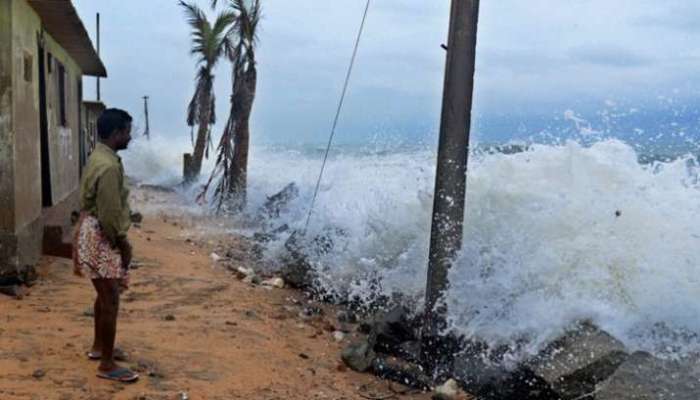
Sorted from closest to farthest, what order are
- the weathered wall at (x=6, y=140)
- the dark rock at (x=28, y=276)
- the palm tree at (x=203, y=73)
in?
1. the weathered wall at (x=6, y=140)
2. the dark rock at (x=28, y=276)
3. the palm tree at (x=203, y=73)

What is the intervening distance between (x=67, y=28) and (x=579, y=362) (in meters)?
7.56

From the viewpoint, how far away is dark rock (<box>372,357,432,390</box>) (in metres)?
5.20

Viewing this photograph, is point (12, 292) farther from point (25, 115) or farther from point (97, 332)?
point (97, 332)

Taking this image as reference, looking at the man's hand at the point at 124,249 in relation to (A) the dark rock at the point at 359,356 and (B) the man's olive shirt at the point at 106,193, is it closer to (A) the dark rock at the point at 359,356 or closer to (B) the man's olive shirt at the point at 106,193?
(B) the man's olive shirt at the point at 106,193

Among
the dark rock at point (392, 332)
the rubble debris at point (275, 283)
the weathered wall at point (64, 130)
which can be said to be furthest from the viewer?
the weathered wall at point (64, 130)

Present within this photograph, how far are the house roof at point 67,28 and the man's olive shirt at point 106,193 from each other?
3.94 meters

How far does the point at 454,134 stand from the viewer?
Answer: 5246 mm

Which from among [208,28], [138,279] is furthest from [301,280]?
[208,28]

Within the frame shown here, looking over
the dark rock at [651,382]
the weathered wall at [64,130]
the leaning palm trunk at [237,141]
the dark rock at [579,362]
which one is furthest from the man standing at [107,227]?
the leaning palm trunk at [237,141]

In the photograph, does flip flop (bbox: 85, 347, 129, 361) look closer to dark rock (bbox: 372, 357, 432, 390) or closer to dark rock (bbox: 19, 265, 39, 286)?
dark rock (bbox: 372, 357, 432, 390)

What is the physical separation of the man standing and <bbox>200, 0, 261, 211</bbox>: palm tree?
11.2m

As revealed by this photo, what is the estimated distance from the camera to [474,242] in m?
6.67

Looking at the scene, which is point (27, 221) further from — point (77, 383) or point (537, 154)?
point (537, 154)

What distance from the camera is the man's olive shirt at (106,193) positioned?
409 cm
